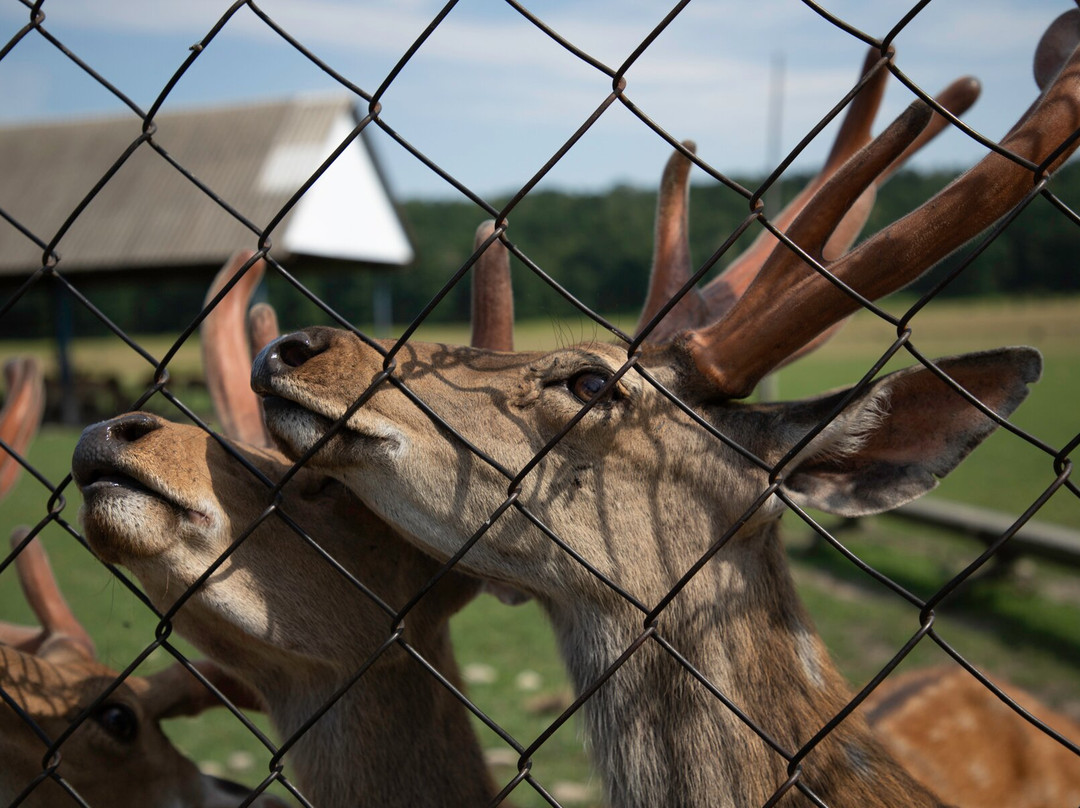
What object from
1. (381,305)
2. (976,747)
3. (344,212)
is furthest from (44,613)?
(381,305)

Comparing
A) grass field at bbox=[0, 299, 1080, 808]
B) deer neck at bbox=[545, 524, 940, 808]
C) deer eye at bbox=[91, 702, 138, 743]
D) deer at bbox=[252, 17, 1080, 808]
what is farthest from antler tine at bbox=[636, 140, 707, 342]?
deer eye at bbox=[91, 702, 138, 743]

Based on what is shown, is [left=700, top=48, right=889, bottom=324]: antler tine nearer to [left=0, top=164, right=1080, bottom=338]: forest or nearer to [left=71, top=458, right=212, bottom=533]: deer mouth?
[left=0, top=164, right=1080, bottom=338]: forest

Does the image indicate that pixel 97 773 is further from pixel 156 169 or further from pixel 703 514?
pixel 156 169

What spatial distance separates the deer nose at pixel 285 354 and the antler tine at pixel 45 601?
4.15ft

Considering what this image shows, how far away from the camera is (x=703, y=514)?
1.85 metres

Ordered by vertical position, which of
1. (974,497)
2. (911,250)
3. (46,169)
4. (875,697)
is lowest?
(46,169)

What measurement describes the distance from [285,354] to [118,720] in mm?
1192

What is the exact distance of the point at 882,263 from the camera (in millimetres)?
1474

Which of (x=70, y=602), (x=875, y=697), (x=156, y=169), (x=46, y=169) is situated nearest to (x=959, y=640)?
(x=875, y=697)

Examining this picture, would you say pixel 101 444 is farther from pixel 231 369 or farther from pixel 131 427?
pixel 231 369

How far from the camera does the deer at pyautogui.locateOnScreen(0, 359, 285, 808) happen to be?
2.04 metres

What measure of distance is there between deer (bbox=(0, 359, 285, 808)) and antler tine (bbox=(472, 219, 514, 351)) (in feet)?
3.77

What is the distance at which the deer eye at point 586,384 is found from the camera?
1807 millimetres

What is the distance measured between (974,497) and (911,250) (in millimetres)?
9907
